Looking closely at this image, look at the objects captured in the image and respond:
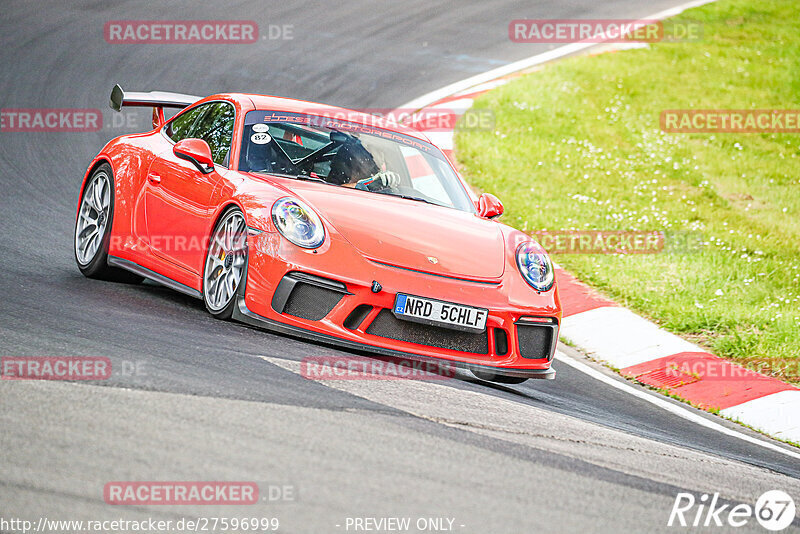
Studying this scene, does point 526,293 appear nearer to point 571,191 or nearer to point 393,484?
point 393,484

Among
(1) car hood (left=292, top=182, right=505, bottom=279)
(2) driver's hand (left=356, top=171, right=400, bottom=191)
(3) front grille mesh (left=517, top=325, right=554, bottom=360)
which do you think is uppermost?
(2) driver's hand (left=356, top=171, right=400, bottom=191)

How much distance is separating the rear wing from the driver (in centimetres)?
171

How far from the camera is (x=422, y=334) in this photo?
227 inches

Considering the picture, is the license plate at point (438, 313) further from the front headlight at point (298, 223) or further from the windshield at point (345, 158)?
the windshield at point (345, 158)

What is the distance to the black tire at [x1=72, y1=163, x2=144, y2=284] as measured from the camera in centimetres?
741

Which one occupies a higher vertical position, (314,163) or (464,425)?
(314,163)

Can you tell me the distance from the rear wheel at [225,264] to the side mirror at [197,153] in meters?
0.50

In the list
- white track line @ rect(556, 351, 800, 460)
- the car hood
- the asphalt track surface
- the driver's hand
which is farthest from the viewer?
the driver's hand

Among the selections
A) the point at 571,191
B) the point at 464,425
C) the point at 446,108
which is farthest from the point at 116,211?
the point at 446,108

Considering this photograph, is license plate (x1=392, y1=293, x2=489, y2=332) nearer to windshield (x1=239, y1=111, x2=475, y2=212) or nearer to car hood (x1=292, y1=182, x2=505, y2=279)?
car hood (x1=292, y1=182, x2=505, y2=279)

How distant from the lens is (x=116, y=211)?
24.3 feet

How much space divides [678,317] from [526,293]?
9.71 ft

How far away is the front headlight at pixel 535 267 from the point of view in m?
6.33

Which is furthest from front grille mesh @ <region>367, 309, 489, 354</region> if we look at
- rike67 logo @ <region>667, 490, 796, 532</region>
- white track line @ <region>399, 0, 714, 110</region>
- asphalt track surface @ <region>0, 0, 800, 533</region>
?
white track line @ <region>399, 0, 714, 110</region>
